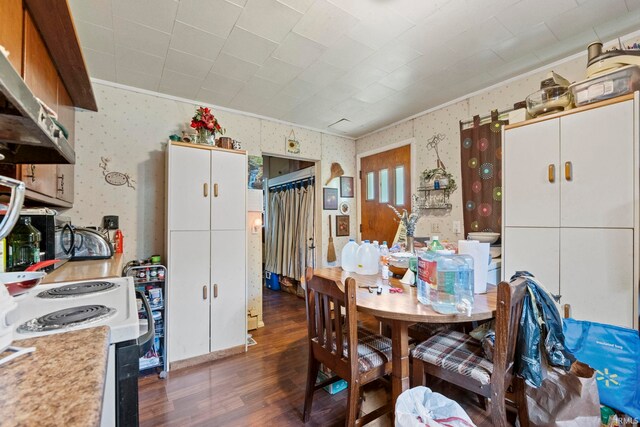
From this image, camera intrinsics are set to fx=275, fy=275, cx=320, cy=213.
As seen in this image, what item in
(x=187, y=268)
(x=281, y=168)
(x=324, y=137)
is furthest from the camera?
(x=281, y=168)

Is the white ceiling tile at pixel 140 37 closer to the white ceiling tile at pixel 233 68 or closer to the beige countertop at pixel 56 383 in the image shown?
the white ceiling tile at pixel 233 68

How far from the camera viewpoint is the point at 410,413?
1.16m

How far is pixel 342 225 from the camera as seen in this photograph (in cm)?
409

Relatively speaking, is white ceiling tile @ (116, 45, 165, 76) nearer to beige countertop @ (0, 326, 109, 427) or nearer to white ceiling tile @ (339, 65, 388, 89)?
white ceiling tile @ (339, 65, 388, 89)

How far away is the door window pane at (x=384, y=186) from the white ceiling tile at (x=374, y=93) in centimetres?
108

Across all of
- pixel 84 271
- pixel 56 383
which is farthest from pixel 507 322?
pixel 84 271

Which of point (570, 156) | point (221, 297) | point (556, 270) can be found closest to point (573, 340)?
point (556, 270)

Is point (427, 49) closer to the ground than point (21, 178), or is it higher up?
higher up

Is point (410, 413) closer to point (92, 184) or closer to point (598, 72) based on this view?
point (598, 72)

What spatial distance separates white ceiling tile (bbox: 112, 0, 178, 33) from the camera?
161 cm

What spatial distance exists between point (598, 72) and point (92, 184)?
3990 mm

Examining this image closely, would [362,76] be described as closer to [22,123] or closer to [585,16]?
[585,16]

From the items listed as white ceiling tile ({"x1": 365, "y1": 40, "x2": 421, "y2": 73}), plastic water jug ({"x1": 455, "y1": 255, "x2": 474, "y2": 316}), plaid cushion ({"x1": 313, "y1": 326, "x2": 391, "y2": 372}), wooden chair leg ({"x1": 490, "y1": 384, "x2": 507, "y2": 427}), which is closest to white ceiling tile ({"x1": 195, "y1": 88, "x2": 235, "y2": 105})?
white ceiling tile ({"x1": 365, "y1": 40, "x2": 421, "y2": 73})

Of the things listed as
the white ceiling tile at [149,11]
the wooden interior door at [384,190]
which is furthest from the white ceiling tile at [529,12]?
the white ceiling tile at [149,11]
